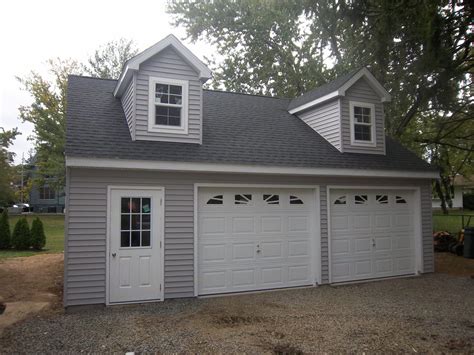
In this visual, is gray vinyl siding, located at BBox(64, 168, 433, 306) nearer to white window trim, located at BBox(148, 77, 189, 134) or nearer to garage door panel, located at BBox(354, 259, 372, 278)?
garage door panel, located at BBox(354, 259, 372, 278)

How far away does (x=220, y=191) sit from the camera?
846cm

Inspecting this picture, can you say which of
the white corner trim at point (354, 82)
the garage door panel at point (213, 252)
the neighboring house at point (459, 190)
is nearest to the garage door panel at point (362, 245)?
the garage door panel at point (213, 252)

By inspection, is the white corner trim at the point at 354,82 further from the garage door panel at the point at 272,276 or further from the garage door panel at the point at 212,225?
the garage door panel at the point at 272,276

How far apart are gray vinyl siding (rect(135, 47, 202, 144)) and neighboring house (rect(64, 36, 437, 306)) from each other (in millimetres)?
23

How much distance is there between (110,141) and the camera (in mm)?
7664

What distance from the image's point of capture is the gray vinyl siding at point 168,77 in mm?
8117

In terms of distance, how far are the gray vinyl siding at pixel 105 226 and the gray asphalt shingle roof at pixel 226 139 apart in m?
0.40

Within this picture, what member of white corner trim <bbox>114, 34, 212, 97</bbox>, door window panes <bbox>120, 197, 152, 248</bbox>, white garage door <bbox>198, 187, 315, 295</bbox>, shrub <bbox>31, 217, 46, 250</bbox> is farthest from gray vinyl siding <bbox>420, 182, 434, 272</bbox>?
shrub <bbox>31, 217, 46, 250</bbox>

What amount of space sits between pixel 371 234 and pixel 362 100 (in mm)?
3734

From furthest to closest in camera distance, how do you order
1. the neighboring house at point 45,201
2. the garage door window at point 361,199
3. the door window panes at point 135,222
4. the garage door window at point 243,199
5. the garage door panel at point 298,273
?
the neighboring house at point 45,201
the garage door window at point 361,199
the garage door panel at point 298,273
the garage door window at point 243,199
the door window panes at point 135,222

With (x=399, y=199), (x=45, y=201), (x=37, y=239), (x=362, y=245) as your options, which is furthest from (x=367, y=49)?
(x=45, y=201)

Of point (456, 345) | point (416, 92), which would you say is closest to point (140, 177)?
point (456, 345)

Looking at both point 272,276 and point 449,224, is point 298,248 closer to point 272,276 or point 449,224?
point 272,276

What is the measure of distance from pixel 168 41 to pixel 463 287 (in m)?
A: 8.76
